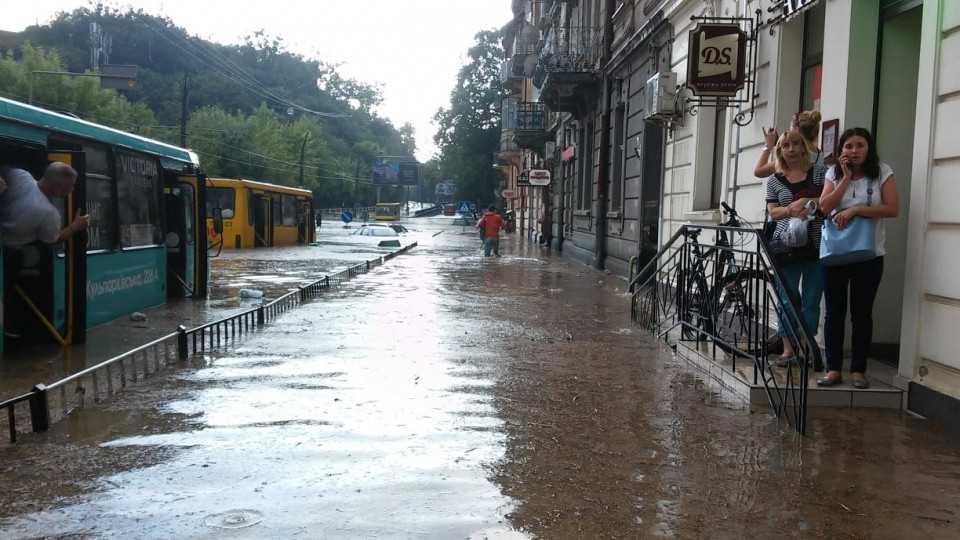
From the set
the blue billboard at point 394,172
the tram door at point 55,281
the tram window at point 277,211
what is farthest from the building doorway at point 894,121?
the blue billboard at point 394,172

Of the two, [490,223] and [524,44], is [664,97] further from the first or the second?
[524,44]

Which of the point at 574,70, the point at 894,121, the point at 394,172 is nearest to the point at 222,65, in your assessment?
the point at 394,172

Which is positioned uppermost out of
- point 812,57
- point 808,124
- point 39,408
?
point 812,57

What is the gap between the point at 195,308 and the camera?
11875 mm

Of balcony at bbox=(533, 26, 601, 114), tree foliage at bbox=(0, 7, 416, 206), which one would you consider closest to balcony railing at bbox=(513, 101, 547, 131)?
balcony at bbox=(533, 26, 601, 114)

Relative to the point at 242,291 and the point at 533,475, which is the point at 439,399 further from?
the point at 242,291

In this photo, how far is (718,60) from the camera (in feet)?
30.2

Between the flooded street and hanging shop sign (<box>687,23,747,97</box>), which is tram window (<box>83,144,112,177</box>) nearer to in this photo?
the flooded street

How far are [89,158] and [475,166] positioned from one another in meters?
55.7

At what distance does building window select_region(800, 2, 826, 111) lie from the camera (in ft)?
26.7

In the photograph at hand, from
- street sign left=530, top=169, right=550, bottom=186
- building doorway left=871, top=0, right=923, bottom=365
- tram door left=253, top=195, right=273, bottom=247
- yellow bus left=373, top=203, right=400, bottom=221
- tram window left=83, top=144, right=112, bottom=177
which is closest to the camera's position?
building doorway left=871, top=0, right=923, bottom=365

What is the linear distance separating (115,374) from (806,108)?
275 inches

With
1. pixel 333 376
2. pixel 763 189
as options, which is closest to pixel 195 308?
pixel 333 376

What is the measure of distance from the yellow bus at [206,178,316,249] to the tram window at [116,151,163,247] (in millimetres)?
15600
